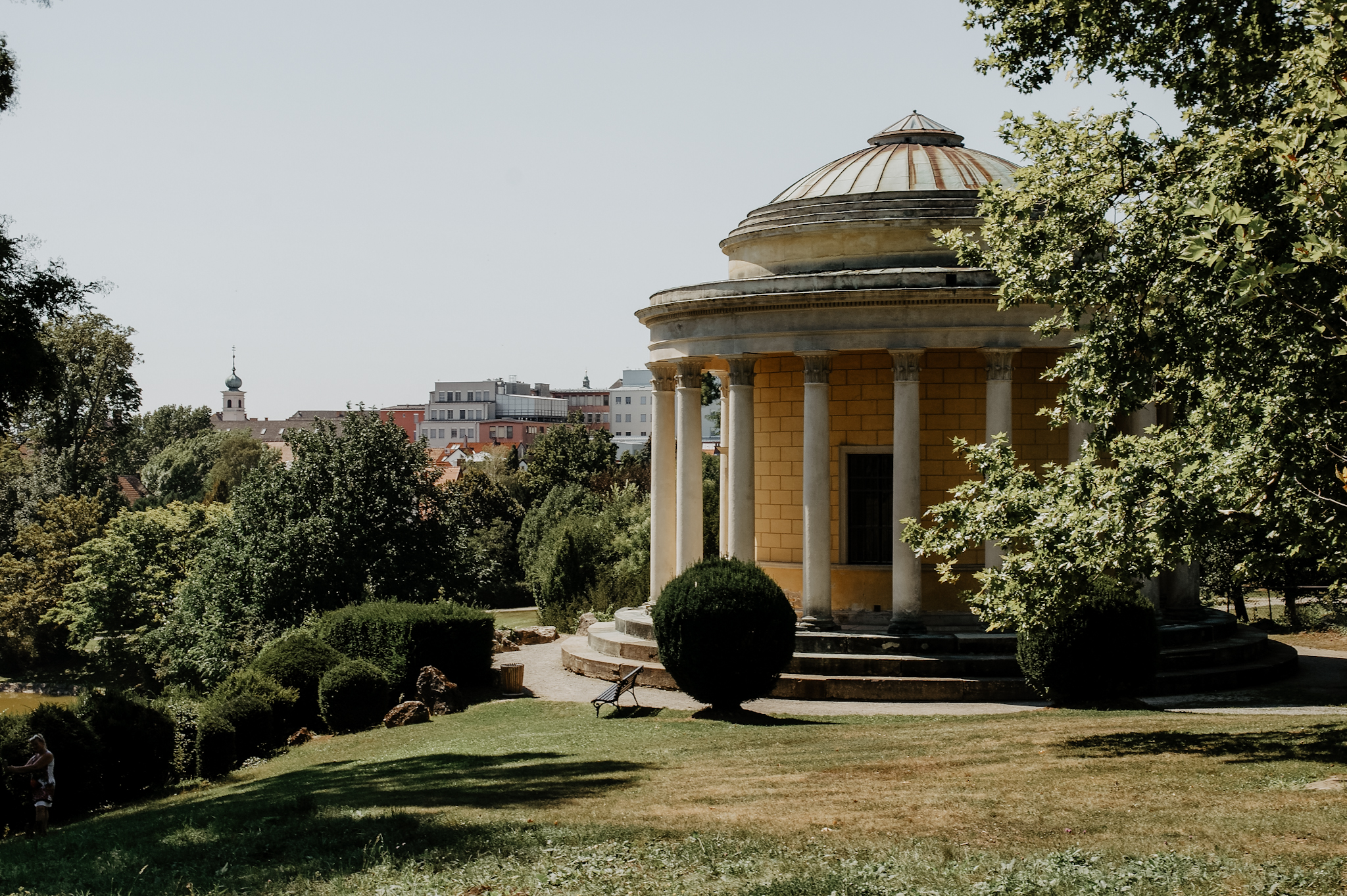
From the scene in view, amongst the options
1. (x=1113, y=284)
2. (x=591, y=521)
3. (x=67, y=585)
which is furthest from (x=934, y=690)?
(x=67, y=585)

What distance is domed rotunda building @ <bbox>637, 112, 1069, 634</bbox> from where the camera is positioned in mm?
24109

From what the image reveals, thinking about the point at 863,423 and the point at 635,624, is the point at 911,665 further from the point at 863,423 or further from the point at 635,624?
the point at 635,624

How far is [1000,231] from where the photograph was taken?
15.7 metres

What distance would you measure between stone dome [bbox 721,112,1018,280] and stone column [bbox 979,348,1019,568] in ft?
8.99

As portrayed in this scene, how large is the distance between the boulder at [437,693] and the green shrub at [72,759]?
6.87m

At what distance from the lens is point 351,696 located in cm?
2380

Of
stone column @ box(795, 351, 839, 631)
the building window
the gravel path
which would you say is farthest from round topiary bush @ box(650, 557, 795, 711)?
the building window

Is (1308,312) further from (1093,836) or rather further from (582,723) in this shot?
(582,723)

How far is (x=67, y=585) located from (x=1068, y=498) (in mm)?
44539

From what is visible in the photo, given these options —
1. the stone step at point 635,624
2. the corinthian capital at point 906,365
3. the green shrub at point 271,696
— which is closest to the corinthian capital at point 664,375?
the stone step at point 635,624

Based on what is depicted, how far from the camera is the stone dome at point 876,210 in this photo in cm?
2567

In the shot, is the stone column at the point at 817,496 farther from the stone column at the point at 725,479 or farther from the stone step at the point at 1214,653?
the stone step at the point at 1214,653

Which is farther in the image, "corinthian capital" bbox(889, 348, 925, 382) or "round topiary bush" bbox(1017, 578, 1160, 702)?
"corinthian capital" bbox(889, 348, 925, 382)

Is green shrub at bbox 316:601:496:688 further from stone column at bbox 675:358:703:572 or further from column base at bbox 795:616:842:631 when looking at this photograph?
column base at bbox 795:616:842:631
